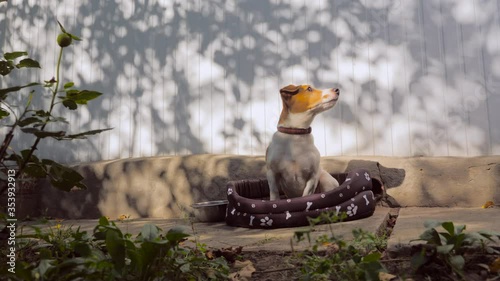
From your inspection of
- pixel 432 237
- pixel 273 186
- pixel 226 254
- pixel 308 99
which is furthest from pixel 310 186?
pixel 432 237

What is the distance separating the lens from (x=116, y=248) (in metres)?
1.20

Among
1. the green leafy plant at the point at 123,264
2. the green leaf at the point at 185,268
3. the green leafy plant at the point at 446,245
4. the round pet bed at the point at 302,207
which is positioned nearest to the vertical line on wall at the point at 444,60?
the round pet bed at the point at 302,207

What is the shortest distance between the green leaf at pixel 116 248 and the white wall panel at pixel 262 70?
9.60 ft

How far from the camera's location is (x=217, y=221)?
3.27 meters

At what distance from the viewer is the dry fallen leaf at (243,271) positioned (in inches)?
57.4

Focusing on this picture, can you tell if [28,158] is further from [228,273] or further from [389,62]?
[389,62]

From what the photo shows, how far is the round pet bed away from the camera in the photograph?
2.64 m

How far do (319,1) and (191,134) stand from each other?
1.65 meters

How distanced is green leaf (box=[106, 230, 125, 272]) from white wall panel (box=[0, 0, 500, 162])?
2925 mm

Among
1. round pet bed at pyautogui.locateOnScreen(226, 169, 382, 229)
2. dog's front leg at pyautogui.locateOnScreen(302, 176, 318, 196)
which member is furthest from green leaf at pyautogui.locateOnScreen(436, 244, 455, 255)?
dog's front leg at pyautogui.locateOnScreen(302, 176, 318, 196)

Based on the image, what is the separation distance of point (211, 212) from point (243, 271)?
5.82 feet

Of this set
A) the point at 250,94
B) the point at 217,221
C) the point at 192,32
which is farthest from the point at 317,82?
the point at 217,221

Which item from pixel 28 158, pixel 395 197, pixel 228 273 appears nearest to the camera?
pixel 28 158

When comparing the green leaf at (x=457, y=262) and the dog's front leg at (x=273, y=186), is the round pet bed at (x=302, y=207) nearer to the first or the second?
the dog's front leg at (x=273, y=186)
